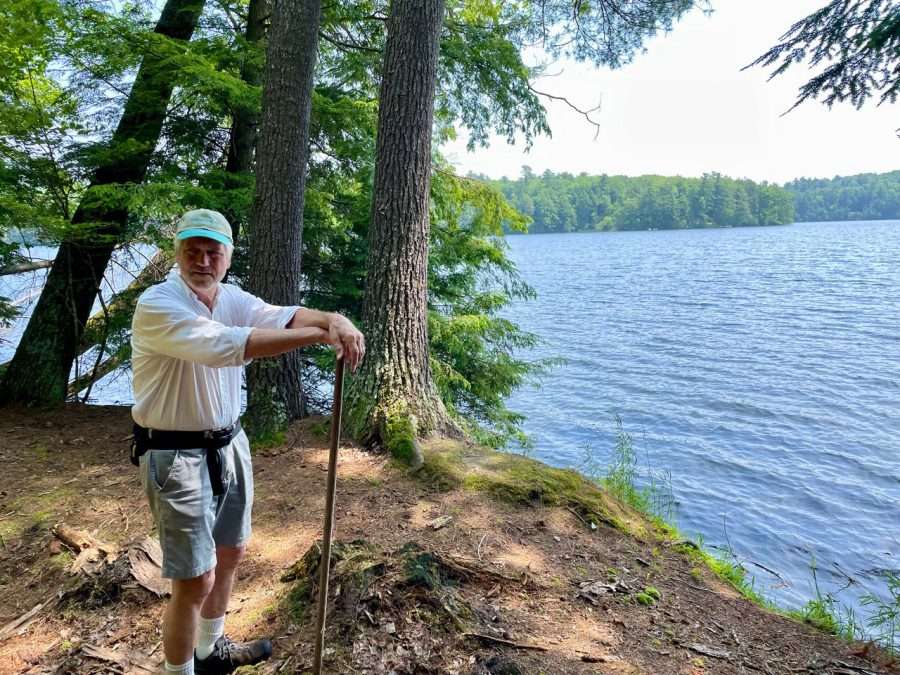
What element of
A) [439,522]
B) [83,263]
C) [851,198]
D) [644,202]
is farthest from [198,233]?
[851,198]

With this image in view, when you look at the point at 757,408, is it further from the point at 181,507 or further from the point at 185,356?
the point at 185,356

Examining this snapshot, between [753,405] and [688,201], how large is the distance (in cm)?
8516

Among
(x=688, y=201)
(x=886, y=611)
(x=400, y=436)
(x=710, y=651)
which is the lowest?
(x=886, y=611)

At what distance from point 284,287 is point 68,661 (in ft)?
11.5

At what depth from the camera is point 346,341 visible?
218 centimetres

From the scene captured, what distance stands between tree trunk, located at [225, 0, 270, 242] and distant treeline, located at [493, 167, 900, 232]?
75833 mm

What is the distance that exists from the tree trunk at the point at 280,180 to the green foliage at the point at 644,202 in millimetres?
76596

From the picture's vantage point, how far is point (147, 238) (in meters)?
6.48

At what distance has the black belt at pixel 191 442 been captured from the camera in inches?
86.2

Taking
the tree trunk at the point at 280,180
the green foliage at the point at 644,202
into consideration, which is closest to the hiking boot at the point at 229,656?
the tree trunk at the point at 280,180

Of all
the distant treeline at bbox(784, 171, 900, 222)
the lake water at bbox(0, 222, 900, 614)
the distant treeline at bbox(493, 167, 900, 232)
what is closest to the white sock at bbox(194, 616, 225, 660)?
the lake water at bbox(0, 222, 900, 614)

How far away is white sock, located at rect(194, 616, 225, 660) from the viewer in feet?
8.51

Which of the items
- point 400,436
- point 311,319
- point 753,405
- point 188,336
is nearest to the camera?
point 188,336

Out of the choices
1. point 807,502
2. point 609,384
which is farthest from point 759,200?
point 807,502
